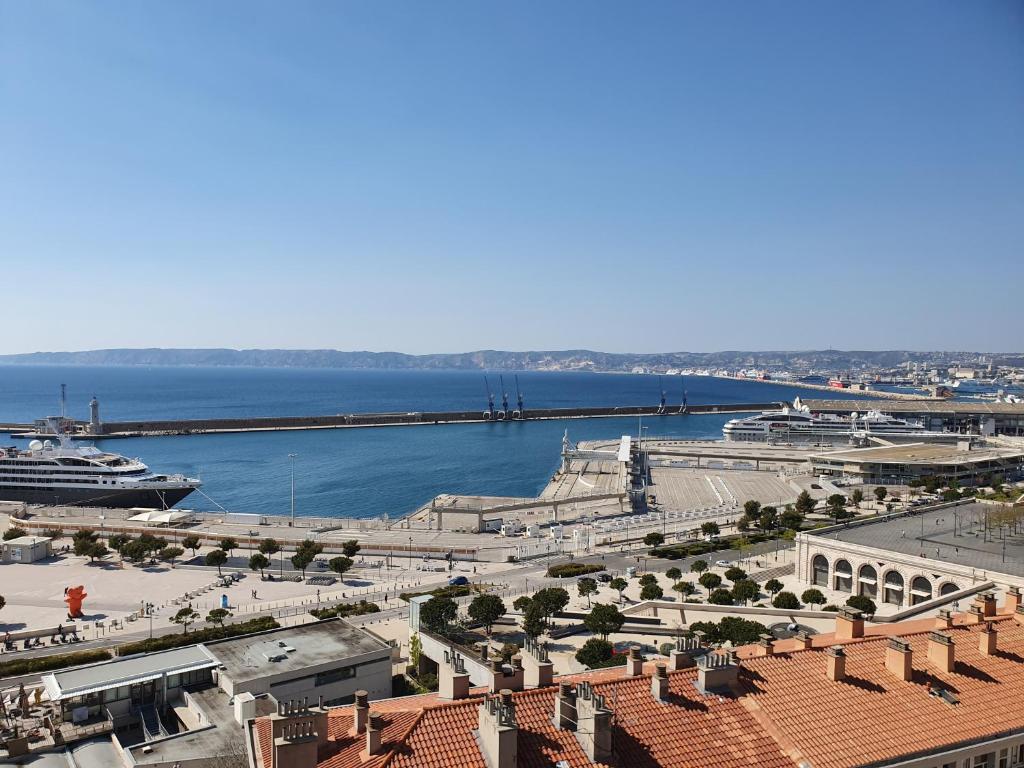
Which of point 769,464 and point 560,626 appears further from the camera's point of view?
point 769,464

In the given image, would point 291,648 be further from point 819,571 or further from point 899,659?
point 819,571

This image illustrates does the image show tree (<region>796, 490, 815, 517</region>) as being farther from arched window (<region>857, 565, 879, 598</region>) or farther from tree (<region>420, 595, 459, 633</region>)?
tree (<region>420, 595, 459, 633</region>)

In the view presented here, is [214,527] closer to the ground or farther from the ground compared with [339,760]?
closer to the ground

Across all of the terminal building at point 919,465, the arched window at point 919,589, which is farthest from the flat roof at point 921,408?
the arched window at point 919,589

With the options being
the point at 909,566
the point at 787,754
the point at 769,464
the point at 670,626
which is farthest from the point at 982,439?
the point at 787,754

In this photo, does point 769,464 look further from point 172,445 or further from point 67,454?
point 172,445

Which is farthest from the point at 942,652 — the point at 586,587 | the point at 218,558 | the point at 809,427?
the point at 809,427

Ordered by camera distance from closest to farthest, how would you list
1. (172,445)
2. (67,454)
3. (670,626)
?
(670,626), (67,454), (172,445)

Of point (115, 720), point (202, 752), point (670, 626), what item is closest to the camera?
point (202, 752)
